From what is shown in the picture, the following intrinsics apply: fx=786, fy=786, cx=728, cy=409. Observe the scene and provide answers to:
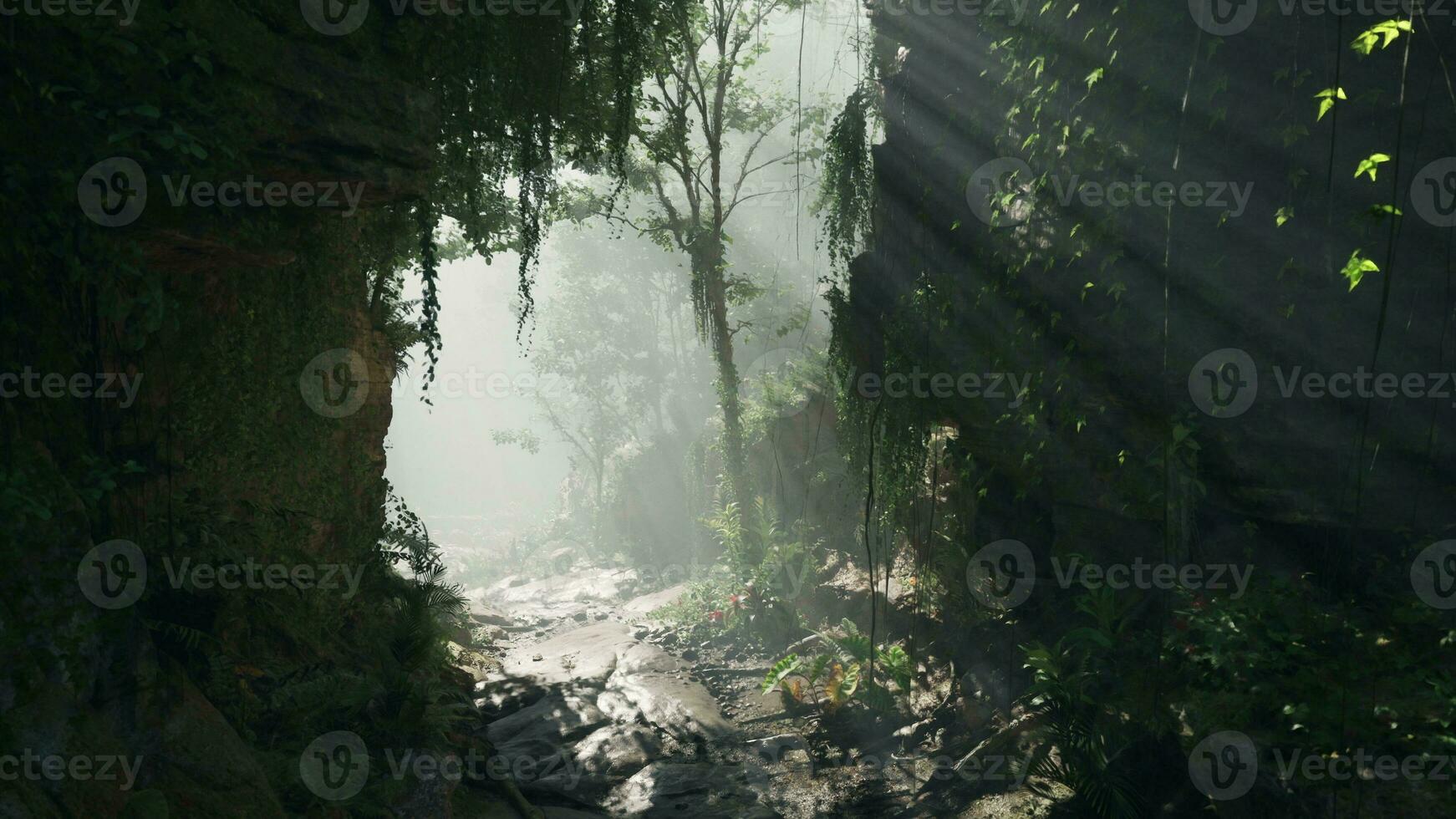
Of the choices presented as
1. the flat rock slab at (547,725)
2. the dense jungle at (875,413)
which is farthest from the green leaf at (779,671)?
the flat rock slab at (547,725)

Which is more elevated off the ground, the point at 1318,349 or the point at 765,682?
the point at 1318,349

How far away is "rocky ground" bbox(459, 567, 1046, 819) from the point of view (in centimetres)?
843

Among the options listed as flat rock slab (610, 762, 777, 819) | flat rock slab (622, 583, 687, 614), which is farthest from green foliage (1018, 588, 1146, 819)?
flat rock slab (622, 583, 687, 614)

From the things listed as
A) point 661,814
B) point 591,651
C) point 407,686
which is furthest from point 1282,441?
point 591,651

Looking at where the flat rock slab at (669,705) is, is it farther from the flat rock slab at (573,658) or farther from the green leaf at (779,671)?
the green leaf at (779,671)

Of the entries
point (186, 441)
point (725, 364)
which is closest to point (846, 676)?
point (186, 441)

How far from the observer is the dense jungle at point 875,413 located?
4.49m

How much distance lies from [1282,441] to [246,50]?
8850 mm

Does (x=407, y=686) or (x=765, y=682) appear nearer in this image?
(x=407, y=686)

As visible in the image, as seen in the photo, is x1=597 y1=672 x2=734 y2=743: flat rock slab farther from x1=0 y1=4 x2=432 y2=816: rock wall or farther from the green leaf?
x1=0 y1=4 x2=432 y2=816: rock wall

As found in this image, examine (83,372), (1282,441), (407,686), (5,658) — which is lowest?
(407,686)

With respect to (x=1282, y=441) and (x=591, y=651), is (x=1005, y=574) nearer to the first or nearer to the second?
(x=1282, y=441)

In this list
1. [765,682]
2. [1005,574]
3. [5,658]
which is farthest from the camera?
[765,682]

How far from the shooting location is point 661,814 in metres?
8.34
